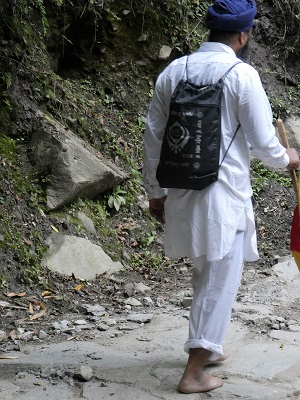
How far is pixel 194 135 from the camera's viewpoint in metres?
3.76

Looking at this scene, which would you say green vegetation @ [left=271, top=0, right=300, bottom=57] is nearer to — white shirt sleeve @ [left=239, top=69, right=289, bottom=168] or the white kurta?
the white kurta

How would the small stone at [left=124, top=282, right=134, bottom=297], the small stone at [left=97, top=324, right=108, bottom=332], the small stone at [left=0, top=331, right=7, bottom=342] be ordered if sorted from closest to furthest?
the small stone at [left=0, top=331, right=7, bottom=342]
the small stone at [left=97, top=324, right=108, bottom=332]
the small stone at [left=124, top=282, right=134, bottom=297]

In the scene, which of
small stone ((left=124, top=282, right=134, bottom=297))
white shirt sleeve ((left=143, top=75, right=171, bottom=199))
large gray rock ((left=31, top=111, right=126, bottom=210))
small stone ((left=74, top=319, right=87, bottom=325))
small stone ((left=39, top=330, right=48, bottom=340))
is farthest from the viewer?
large gray rock ((left=31, top=111, right=126, bottom=210))

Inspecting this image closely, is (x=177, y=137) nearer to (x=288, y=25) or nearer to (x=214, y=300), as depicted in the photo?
(x=214, y=300)

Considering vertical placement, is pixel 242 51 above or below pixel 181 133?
above

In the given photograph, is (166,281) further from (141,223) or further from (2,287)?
(2,287)

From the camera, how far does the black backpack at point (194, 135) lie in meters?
3.74

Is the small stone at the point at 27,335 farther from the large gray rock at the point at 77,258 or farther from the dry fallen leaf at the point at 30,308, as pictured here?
the large gray rock at the point at 77,258

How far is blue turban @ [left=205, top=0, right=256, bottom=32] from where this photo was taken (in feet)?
12.5

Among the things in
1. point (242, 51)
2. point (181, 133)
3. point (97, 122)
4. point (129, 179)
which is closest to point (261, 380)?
point (181, 133)

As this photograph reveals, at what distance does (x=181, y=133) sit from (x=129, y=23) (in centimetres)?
528

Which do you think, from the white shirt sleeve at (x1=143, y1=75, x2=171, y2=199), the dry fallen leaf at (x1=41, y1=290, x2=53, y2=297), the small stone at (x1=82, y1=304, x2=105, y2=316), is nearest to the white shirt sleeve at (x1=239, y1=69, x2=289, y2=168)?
the white shirt sleeve at (x1=143, y1=75, x2=171, y2=199)

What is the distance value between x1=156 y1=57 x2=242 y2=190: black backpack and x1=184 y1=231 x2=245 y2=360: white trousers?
0.43 meters

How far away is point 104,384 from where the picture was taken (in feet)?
13.1
